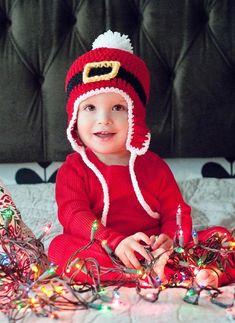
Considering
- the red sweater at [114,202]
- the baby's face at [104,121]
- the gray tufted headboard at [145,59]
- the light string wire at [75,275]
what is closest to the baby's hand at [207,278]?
the light string wire at [75,275]

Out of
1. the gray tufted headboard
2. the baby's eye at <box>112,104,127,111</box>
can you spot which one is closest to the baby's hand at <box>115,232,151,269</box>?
the baby's eye at <box>112,104,127,111</box>

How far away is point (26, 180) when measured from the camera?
180 cm

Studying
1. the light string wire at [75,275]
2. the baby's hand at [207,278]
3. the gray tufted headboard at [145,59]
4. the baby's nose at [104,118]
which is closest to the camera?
the light string wire at [75,275]

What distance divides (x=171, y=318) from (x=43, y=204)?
851mm

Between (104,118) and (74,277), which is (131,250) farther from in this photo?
(104,118)

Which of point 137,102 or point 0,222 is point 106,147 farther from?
point 0,222

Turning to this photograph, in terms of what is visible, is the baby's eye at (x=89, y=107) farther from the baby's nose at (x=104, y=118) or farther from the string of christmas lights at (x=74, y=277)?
the string of christmas lights at (x=74, y=277)

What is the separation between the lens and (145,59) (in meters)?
1.70

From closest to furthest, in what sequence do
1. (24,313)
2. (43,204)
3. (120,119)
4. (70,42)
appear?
(24,313) → (120,119) → (43,204) → (70,42)

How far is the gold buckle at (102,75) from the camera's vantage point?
1.07 m

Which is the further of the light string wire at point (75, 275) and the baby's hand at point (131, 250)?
the baby's hand at point (131, 250)

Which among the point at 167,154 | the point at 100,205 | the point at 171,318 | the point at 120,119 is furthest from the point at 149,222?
the point at 167,154

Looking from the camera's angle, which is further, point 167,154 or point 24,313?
point 167,154

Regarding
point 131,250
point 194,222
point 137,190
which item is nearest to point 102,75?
point 137,190
